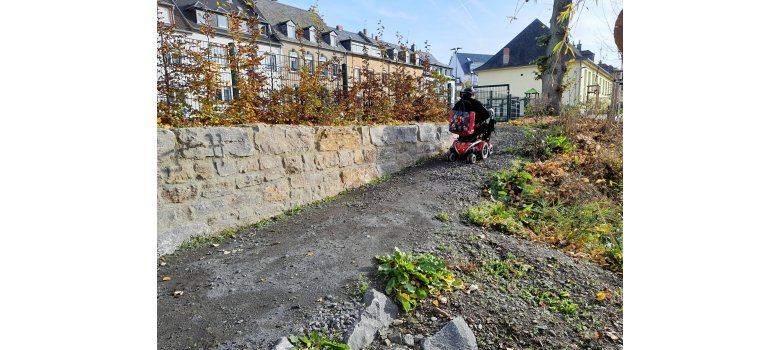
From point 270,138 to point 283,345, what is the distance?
2041mm

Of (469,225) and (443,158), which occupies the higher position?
(443,158)

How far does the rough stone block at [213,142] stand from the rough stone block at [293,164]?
14.5 inches

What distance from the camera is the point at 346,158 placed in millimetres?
4078

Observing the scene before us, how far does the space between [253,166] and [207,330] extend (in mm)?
1687

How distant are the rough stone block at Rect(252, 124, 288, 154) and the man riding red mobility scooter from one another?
6.92 feet

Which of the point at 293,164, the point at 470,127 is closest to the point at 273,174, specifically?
the point at 293,164

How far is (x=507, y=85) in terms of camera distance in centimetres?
1075

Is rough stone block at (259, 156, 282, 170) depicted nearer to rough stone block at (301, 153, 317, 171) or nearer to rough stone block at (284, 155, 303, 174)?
rough stone block at (284, 155, 303, 174)

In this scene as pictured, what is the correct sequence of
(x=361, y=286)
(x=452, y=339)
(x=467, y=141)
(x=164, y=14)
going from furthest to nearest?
(x=467, y=141) < (x=164, y=14) < (x=361, y=286) < (x=452, y=339)

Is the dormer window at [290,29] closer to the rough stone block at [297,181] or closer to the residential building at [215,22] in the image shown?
the residential building at [215,22]

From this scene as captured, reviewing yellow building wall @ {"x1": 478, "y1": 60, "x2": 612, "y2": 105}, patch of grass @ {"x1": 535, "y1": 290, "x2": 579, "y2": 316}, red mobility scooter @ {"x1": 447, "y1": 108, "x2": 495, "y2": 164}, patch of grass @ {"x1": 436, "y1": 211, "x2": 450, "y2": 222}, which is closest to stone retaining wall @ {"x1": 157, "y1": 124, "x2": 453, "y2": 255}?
red mobility scooter @ {"x1": 447, "y1": 108, "x2": 495, "y2": 164}

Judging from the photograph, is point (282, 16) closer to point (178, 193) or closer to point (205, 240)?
point (178, 193)
